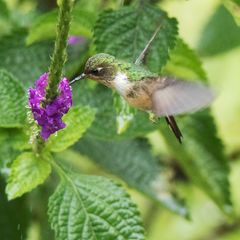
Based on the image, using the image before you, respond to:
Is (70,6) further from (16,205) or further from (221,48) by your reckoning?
(221,48)

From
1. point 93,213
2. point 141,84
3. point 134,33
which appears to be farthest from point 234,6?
point 93,213

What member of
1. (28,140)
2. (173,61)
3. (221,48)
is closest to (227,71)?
(221,48)

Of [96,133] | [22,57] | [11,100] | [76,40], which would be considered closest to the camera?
[11,100]

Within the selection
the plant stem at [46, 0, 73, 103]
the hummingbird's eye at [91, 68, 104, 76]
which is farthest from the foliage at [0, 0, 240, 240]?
the hummingbird's eye at [91, 68, 104, 76]

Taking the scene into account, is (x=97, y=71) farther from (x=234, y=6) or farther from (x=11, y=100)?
(x=234, y=6)

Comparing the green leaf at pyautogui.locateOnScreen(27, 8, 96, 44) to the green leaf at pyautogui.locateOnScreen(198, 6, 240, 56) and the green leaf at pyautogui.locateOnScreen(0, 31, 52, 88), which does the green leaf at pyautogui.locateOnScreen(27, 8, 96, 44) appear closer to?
the green leaf at pyautogui.locateOnScreen(0, 31, 52, 88)
